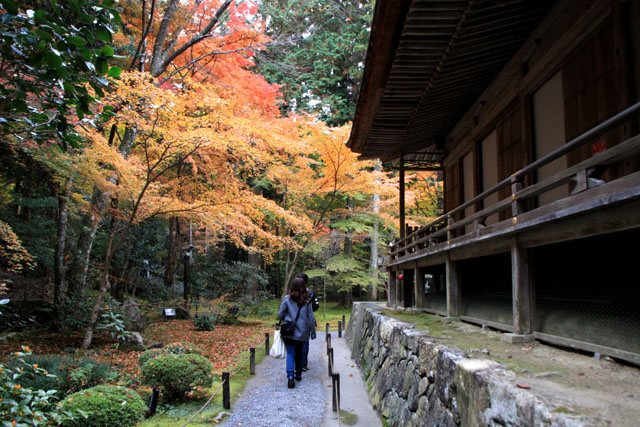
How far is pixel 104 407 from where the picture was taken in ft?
15.8

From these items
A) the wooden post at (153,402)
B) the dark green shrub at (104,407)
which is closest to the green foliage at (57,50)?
the dark green shrub at (104,407)

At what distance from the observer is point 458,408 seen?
3.15 m

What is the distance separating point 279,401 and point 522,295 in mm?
4542

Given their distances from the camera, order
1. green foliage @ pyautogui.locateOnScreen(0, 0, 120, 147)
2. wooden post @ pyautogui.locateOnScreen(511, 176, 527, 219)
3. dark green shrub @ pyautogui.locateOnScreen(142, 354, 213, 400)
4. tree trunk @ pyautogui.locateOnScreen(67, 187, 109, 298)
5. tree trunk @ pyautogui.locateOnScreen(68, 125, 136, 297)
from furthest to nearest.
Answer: tree trunk @ pyautogui.locateOnScreen(68, 125, 136, 297) < tree trunk @ pyautogui.locateOnScreen(67, 187, 109, 298) < dark green shrub @ pyautogui.locateOnScreen(142, 354, 213, 400) < wooden post @ pyautogui.locateOnScreen(511, 176, 527, 219) < green foliage @ pyautogui.locateOnScreen(0, 0, 120, 147)

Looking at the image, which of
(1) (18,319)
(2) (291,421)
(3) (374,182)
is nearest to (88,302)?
(1) (18,319)

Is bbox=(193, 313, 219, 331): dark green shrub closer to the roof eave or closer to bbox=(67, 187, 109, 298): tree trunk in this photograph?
bbox=(67, 187, 109, 298): tree trunk

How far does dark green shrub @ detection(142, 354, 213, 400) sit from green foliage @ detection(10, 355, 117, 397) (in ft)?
2.38

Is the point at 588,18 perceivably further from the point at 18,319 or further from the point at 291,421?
the point at 18,319

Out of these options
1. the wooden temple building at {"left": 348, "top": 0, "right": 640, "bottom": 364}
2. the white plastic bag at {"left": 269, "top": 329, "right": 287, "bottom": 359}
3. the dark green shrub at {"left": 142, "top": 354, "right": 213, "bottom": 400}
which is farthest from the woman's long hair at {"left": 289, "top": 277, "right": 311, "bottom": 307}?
the wooden temple building at {"left": 348, "top": 0, "right": 640, "bottom": 364}

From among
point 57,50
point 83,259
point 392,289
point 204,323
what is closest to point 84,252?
→ point 83,259

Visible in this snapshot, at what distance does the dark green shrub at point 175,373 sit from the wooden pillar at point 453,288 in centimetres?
428

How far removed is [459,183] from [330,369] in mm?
5082

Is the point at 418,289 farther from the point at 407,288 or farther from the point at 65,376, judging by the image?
the point at 65,376

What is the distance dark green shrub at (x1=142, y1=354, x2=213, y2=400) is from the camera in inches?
251
